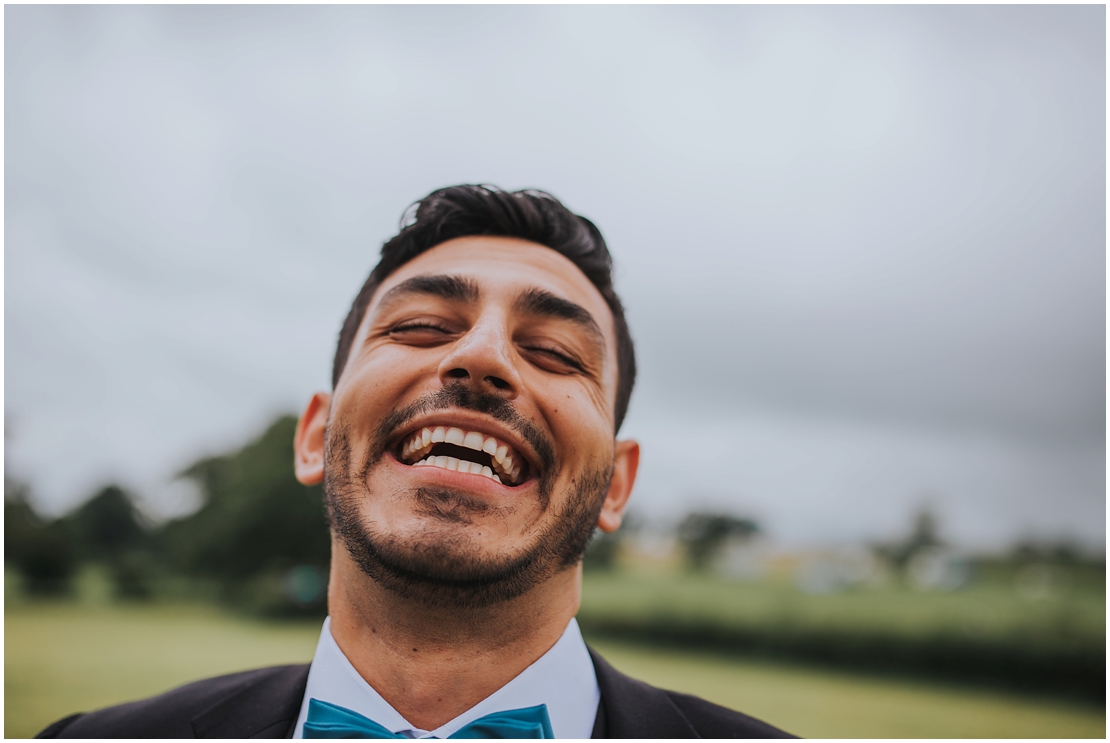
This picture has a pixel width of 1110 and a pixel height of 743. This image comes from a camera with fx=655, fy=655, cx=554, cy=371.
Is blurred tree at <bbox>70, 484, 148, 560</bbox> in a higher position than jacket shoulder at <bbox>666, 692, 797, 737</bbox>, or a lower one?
higher

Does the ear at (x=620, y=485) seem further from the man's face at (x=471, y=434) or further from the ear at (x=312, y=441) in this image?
the ear at (x=312, y=441)

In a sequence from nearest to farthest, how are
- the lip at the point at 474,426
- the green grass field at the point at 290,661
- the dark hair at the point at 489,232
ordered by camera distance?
the lip at the point at 474,426 → the dark hair at the point at 489,232 → the green grass field at the point at 290,661

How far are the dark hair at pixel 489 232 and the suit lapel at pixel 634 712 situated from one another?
34.8 inches

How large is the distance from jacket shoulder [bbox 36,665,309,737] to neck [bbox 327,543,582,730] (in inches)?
14.8

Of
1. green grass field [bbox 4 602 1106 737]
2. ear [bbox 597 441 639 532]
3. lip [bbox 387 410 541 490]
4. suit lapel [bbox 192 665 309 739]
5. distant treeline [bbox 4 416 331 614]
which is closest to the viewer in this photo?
lip [bbox 387 410 541 490]

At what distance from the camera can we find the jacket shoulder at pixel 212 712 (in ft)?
7.00

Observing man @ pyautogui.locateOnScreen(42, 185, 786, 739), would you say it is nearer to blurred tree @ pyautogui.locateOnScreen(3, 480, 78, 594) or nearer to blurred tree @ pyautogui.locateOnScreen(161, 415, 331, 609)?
blurred tree @ pyautogui.locateOnScreen(161, 415, 331, 609)

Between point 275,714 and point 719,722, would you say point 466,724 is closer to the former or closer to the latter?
point 275,714

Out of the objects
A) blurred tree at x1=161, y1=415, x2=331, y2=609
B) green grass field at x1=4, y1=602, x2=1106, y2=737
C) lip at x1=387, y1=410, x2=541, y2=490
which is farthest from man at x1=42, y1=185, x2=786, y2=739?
blurred tree at x1=161, y1=415, x2=331, y2=609

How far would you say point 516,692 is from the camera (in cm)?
199

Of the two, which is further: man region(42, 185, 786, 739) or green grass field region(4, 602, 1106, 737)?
green grass field region(4, 602, 1106, 737)

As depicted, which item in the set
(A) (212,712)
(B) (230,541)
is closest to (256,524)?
(B) (230,541)

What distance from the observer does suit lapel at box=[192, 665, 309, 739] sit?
83.4 inches

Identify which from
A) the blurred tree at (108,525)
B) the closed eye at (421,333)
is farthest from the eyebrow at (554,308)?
the blurred tree at (108,525)
